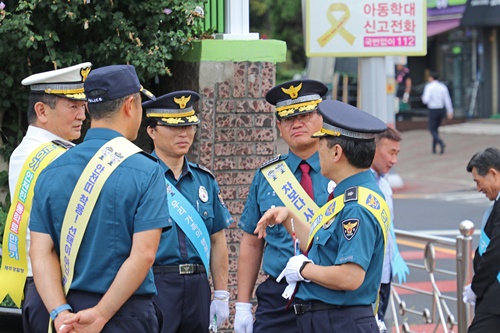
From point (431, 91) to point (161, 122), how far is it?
20.5 meters

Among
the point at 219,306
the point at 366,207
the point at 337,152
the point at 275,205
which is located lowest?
the point at 219,306

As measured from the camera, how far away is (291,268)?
4516 millimetres

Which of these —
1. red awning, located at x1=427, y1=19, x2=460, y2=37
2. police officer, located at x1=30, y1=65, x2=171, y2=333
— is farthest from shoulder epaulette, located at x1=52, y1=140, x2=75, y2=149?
red awning, located at x1=427, y1=19, x2=460, y2=37

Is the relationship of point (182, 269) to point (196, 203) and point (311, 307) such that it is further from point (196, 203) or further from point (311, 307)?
point (311, 307)

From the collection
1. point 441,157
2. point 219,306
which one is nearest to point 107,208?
point 219,306

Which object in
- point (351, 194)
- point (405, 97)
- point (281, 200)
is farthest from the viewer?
point (405, 97)

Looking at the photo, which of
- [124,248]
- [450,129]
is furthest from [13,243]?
[450,129]

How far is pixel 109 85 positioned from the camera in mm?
4039

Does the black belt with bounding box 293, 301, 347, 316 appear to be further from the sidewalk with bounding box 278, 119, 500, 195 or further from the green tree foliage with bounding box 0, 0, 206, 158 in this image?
the sidewalk with bounding box 278, 119, 500, 195

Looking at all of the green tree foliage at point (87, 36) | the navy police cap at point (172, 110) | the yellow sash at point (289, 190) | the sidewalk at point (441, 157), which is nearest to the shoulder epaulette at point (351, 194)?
the yellow sash at point (289, 190)

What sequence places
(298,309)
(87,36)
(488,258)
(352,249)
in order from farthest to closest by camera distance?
(87,36) → (488,258) → (298,309) → (352,249)

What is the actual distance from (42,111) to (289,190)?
143 cm

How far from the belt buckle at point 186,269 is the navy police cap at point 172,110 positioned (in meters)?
0.87

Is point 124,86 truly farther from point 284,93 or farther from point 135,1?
point 135,1
